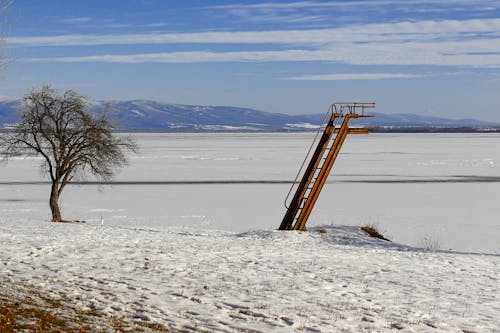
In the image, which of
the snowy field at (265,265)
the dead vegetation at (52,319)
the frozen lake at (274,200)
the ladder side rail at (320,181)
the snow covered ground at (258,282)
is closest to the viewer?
the dead vegetation at (52,319)

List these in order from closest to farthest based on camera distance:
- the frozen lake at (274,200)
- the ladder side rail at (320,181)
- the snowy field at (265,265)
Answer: the snowy field at (265,265), the ladder side rail at (320,181), the frozen lake at (274,200)

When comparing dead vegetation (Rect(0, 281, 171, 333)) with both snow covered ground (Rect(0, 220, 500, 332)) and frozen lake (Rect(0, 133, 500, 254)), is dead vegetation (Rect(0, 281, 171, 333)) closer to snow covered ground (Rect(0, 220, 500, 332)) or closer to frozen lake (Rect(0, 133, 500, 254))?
snow covered ground (Rect(0, 220, 500, 332))

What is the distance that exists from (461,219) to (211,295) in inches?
997

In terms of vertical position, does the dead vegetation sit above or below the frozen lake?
below

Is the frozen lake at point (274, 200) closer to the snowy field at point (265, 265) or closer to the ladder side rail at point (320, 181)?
the snowy field at point (265, 265)

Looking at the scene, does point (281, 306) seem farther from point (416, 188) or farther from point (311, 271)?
point (416, 188)

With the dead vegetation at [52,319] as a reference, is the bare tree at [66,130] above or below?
above

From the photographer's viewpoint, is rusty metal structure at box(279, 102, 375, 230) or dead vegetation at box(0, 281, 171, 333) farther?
rusty metal structure at box(279, 102, 375, 230)

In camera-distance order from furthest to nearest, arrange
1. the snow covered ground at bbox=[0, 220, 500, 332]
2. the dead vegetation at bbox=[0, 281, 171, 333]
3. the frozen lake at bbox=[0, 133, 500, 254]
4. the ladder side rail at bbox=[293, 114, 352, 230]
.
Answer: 1. the frozen lake at bbox=[0, 133, 500, 254]
2. the ladder side rail at bbox=[293, 114, 352, 230]
3. the snow covered ground at bbox=[0, 220, 500, 332]
4. the dead vegetation at bbox=[0, 281, 171, 333]

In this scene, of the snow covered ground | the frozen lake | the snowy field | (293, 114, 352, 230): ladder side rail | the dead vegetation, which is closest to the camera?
the dead vegetation

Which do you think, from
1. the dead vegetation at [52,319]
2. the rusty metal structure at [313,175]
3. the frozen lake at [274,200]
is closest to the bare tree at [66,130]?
the frozen lake at [274,200]

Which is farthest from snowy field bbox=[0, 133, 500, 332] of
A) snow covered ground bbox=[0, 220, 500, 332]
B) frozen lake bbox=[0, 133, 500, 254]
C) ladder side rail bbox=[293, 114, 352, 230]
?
ladder side rail bbox=[293, 114, 352, 230]

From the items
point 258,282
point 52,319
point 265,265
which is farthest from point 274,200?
point 52,319

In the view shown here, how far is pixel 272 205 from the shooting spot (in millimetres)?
Result: 41938
